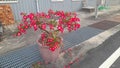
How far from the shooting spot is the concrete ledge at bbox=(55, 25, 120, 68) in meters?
3.74

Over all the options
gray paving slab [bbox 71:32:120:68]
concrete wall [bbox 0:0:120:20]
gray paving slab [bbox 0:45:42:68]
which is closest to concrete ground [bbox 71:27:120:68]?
gray paving slab [bbox 71:32:120:68]

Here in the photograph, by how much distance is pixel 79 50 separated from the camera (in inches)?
171

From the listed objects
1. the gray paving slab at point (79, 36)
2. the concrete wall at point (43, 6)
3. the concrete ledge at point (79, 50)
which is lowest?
the concrete ledge at point (79, 50)

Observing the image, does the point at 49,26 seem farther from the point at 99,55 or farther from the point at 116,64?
the point at 116,64

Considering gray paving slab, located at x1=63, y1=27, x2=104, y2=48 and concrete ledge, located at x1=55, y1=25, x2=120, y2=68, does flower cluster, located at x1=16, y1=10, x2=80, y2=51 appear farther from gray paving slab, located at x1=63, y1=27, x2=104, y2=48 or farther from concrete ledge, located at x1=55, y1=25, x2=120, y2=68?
gray paving slab, located at x1=63, y1=27, x2=104, y2=48

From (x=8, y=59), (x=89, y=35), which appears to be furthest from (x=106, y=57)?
(x=8, y=59)

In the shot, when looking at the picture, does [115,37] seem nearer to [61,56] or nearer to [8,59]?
[61,56]

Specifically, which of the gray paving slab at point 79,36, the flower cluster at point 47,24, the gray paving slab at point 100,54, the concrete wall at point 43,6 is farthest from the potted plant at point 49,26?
Answer: the concrete wall at point 43,6

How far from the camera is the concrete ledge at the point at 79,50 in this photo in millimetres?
3737

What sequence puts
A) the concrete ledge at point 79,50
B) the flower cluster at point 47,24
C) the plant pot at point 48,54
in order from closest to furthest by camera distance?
1. the flower cluster at point 47,24
2. the plant pot at point 48,54
3. the concrete ledge at point 79,50

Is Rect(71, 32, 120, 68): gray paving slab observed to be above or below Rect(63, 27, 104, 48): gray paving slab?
below

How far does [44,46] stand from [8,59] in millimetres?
1443

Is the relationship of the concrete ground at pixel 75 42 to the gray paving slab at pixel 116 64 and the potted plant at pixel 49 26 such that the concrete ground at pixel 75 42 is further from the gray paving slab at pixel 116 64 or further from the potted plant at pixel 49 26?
the gray paving slab at pixel 116 64

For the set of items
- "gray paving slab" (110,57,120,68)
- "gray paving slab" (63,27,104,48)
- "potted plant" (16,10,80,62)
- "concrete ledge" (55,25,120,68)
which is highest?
"potted plant" (16,10,80,62)
